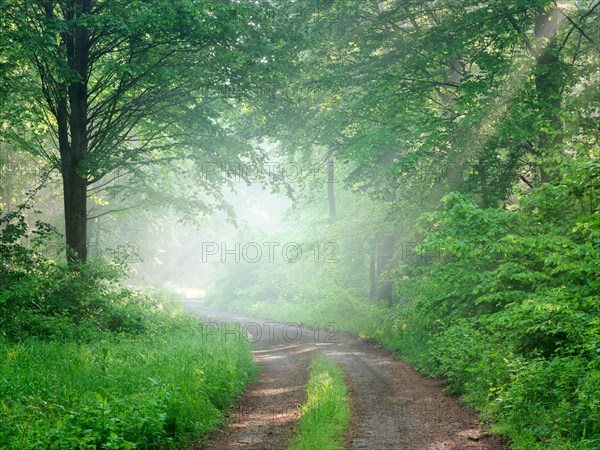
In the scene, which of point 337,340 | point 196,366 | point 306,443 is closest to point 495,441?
point 306,443

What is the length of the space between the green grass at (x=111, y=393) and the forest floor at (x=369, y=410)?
61 cm

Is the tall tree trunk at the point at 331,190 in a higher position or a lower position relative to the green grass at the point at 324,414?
higher

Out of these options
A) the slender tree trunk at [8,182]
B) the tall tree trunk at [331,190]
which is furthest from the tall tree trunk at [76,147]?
the tall tree trunk at [331,190]

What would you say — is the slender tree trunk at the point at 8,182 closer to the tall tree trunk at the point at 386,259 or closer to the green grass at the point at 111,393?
the green grass at the point at 111,393

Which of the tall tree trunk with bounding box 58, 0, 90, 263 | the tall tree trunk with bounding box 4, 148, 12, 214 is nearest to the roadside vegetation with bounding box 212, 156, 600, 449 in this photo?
the tall tree trunk with bounding box 58, 0, 90, 263

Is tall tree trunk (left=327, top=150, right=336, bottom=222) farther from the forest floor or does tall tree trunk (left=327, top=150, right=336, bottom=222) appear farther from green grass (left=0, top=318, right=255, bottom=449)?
green grass (left=0, top=318, right=255, bottom=449)

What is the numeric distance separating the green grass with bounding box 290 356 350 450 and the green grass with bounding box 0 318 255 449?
1.71 m

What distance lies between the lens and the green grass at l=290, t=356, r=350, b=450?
308 inches

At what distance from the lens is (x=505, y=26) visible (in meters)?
14.6

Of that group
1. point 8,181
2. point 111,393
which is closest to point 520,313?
point 111,393

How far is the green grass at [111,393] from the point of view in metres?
6.62

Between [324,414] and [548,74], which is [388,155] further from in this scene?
[324,414]

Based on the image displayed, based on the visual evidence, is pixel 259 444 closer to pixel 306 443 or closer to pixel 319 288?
pixel 306 443

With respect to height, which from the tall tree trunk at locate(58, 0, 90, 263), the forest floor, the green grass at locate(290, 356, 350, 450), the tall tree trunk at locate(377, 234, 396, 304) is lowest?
the forest floor
